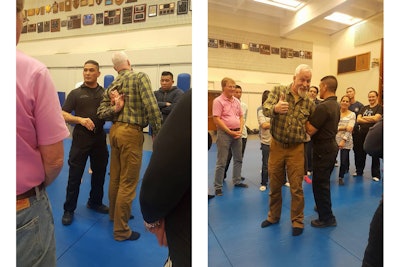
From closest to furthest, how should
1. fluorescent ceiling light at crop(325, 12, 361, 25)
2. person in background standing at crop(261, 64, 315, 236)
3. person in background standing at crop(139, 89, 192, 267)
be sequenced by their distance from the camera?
person in background standing at crop(139, 89, 192, 267) < fluorescent ceiling light at crop(325, 12, 361, 25) < person in background standing at crop(261, 64, 315, 236)

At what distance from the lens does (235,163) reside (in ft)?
6.27

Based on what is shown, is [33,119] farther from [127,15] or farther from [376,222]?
[376,222]

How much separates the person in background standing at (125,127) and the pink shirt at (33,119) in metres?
0.36

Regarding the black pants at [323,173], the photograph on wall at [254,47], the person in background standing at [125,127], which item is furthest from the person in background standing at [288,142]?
the person in background standing at [125,127]

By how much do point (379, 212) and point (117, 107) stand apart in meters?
1.05

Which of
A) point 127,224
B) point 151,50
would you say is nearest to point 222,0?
point 151,50

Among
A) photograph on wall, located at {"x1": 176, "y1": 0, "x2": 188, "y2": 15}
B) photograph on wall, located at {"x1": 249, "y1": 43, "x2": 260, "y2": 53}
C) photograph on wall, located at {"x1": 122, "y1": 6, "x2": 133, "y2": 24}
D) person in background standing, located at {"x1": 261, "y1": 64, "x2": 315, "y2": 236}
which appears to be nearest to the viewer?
photograph on wall, located at {"x1": 176, "y1": 0, "x2": 188, "y2": 15}

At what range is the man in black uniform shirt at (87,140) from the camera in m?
0.97

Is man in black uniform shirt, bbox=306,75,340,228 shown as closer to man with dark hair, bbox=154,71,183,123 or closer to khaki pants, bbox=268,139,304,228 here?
khaki pants, bbox=268,139,304,228

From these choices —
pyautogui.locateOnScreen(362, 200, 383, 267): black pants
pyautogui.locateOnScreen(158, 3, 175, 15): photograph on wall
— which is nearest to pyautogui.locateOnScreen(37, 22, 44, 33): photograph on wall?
pyautogui.locateOnScreen(158, 3, 175, 15): photograph on wall

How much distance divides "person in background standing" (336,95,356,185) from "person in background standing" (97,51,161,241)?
3.57 ft

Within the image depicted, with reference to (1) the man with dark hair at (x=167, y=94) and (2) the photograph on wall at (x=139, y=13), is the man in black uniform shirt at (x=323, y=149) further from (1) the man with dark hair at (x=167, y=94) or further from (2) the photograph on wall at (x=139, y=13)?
(2) the photograph on wall at (x=139, y=13)

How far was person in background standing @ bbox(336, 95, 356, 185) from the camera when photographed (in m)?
1.53
